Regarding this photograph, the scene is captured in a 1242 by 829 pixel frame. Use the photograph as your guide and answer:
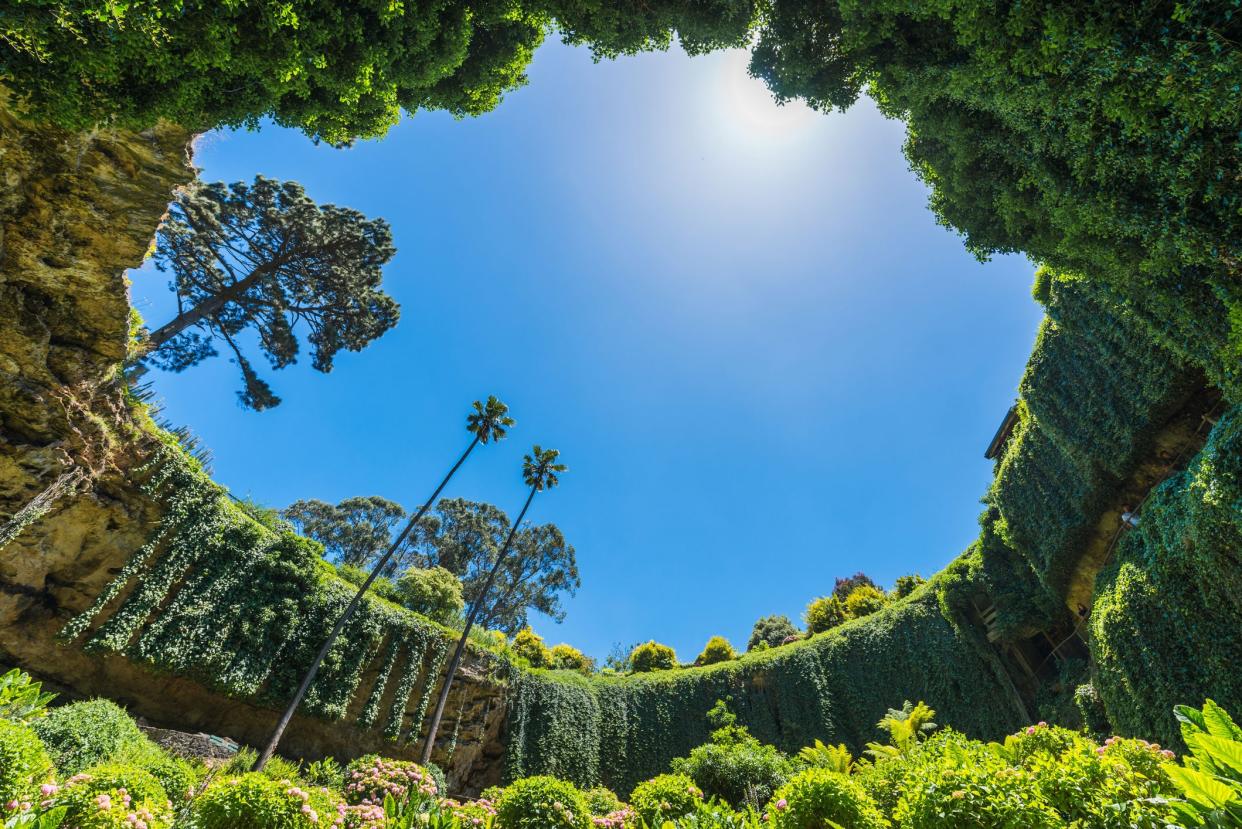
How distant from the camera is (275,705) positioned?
1362 centimetres

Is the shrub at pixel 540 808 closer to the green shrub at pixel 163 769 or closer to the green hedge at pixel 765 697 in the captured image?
the green shrub at pixel 163 769

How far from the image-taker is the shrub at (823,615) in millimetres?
22234

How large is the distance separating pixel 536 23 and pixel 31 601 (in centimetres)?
1712

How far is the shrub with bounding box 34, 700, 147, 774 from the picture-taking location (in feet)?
26.8

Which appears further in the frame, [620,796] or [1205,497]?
[620,796]

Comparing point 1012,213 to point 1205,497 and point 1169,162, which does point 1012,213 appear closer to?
point 1169,162

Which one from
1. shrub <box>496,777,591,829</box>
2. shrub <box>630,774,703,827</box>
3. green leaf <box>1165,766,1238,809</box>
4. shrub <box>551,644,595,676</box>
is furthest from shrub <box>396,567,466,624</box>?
green leaf <box>1165,766,1238,809</box>

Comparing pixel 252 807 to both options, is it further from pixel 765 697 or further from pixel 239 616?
pixel 765 697

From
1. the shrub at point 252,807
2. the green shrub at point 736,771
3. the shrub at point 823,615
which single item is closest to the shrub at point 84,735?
the shrub at point 252,807

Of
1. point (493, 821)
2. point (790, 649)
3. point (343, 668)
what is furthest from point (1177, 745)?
point (343, 668)

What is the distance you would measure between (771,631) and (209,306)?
29.2 metres

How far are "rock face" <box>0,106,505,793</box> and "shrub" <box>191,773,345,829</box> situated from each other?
9.04 m

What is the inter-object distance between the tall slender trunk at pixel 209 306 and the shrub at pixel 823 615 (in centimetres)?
2638

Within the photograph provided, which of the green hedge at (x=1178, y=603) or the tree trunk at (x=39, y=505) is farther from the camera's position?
the tree trunk at (x=39, y=505)
